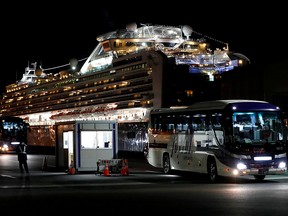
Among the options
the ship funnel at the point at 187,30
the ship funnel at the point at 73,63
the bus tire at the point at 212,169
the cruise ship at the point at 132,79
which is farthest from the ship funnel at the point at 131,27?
the bus tire at the point at 212,169

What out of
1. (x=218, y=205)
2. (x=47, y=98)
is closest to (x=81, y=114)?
(x=47, y=98)

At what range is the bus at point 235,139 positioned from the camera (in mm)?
21047

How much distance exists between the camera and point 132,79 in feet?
292

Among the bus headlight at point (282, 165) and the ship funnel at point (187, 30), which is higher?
the ship funnel at point (187, 30)

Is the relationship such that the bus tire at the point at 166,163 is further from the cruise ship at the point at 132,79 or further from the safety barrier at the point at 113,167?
the cruise ship at the point at 132,79

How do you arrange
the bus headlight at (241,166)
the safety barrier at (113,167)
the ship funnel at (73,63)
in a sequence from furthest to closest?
1. the ship funnel at (73,63)
2. the safety barrier at (113,167)
3. the bus headlight at (241,166)

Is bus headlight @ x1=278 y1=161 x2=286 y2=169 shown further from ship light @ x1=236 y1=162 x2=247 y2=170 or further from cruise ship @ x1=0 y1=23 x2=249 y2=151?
cruise ship @ x1=0 y1=23 x2=249 y2=151

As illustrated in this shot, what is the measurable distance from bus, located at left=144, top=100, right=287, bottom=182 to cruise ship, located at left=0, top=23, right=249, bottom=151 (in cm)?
4864

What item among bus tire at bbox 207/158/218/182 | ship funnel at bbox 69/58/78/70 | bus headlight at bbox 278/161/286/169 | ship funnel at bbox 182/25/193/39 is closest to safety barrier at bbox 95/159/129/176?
bus tire at bbox 207/158/218/182

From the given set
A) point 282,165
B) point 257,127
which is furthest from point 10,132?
point 282,165

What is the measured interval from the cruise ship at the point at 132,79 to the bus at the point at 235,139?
48640 millimetres

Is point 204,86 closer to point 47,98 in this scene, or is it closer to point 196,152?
point 47,98

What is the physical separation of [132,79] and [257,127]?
222 feet

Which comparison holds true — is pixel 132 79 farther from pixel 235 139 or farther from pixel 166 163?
pixel 235 139
